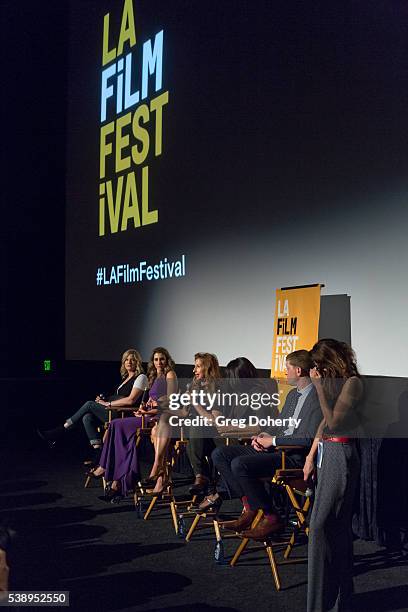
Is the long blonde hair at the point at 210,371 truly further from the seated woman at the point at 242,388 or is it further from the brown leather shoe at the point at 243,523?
the brown leather shoe at the point at 243,523

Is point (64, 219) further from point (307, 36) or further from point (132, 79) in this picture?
point (307, 36)

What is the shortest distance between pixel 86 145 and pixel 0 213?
175 cm

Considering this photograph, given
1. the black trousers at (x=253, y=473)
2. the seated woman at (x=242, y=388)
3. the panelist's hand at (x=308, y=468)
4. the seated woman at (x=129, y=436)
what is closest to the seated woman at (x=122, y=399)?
the seated woman at (x=129, y=436)

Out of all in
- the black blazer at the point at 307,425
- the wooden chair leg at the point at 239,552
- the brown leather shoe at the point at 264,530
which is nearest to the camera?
the brown leather shoe at the point at 264,530

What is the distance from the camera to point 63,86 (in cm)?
1179

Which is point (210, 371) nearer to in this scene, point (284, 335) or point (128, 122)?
point (284, 335)

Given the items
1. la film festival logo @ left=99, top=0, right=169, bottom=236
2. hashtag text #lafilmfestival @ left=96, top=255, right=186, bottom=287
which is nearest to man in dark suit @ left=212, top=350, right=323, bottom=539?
hashtag text #lafilmfestival @ left=96, top=255, right=186, bottom=287

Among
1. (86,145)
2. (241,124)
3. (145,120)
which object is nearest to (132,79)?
(145,120)

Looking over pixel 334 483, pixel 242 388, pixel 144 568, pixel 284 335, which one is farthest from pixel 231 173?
pixel 334 483

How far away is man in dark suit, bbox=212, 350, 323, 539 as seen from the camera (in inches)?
180

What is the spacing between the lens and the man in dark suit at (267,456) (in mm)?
4578

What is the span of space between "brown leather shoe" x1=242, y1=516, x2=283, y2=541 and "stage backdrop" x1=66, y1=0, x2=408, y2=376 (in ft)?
4.88

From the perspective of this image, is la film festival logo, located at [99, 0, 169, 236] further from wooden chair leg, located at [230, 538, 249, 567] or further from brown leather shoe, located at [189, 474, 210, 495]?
wooden chair leg, located at [230, 538, 249, 567]

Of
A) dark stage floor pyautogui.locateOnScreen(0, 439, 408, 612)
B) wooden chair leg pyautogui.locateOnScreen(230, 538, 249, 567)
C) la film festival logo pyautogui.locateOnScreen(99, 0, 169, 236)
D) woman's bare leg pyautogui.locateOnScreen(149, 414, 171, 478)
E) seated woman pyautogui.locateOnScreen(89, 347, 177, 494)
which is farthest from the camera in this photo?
la film festival logo pyautogui.locateOnScreen(99, 0, 169, 236)
